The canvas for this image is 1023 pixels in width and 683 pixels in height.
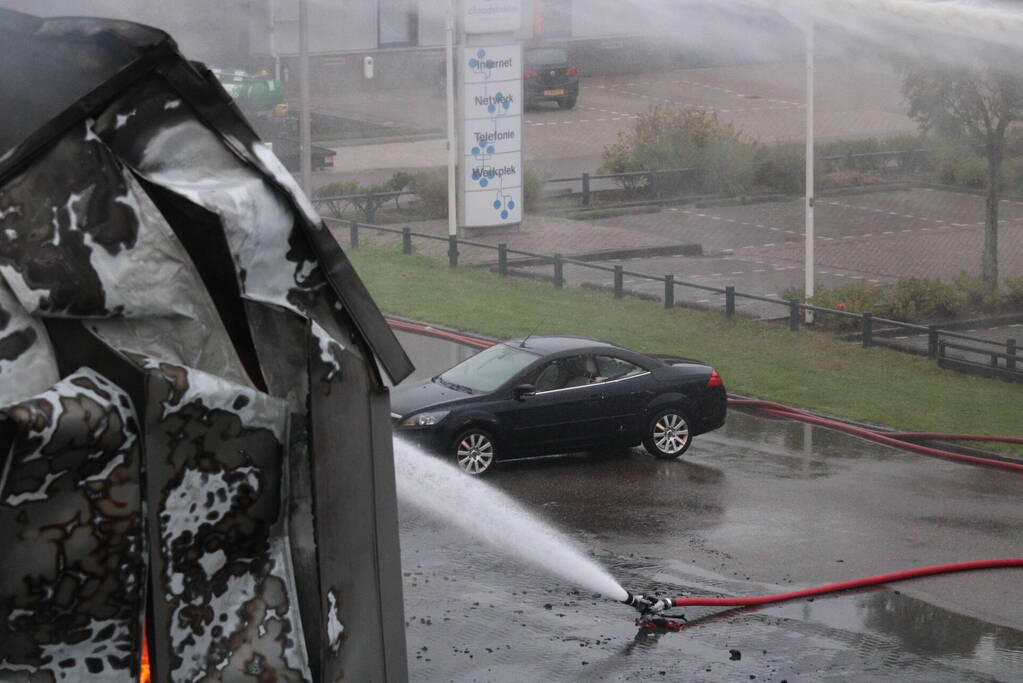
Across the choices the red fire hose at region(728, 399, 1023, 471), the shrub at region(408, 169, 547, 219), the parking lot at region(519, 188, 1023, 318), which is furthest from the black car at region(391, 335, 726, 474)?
the shrub at region(408, 169, 547, 219)

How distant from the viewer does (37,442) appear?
149 inches

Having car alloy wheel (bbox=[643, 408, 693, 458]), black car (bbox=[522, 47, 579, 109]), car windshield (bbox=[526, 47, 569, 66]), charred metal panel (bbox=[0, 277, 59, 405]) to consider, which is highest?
car windshield (bbox=[526, 47, 569, 66])

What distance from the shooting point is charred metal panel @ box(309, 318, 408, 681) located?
4.36 meters

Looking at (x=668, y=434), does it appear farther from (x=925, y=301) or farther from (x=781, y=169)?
(x=781, y=169)

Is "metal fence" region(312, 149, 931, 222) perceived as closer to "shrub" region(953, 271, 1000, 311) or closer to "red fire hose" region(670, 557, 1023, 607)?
"shrub" region(953, 271, 1000, 311)

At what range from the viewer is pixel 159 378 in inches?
157

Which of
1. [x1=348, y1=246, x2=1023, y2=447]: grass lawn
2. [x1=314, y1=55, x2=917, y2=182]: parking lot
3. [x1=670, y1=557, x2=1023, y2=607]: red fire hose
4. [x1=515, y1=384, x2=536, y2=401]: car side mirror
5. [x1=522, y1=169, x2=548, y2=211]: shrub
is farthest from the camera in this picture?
[x1=314, y1=55, x2=917, y2=182]: parking lot

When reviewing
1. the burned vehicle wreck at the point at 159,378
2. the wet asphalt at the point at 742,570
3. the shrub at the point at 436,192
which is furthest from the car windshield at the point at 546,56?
the burned vehicle wreck at the point at 159,378

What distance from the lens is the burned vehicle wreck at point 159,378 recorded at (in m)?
3.89

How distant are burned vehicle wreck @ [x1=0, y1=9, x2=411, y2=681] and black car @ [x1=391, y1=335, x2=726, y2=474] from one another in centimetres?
1205

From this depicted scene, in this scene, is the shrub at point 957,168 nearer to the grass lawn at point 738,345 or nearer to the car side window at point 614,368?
the grass lawn at point 738,345

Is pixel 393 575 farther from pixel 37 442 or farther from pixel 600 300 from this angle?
pixel 600 300

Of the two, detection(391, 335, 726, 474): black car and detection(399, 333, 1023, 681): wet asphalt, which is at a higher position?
detection(391, 335, 726, 474): black car

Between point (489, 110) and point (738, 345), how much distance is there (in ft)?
28.5
